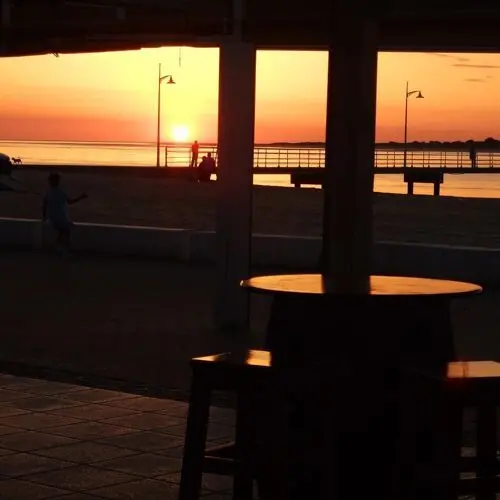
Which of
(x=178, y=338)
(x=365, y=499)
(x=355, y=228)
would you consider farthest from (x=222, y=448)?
(x=178, y=338)

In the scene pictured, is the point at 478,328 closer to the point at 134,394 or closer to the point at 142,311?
the point at 142,311

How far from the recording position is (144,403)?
9133 millimetres

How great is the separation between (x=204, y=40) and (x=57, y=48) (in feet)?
5.20

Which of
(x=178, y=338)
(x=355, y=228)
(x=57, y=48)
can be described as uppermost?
(x=57, y=48)

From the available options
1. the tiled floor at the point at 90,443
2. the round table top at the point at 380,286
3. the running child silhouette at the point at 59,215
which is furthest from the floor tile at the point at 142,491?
the running child silhouette at the point at 59,215

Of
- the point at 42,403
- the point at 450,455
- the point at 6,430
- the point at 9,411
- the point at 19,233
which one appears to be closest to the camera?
the point at 450,455

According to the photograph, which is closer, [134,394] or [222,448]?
[222,448]

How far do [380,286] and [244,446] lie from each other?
0.95 meters

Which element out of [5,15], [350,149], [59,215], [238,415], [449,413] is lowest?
[238,415]

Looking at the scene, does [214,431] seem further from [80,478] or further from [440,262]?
[440,262]

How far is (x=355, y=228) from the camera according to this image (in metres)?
11.3

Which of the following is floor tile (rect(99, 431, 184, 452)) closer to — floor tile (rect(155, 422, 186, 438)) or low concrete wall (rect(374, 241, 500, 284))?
floor tile (rect(155, 422, 186, 438))

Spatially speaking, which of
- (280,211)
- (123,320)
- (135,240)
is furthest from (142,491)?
(280,211)

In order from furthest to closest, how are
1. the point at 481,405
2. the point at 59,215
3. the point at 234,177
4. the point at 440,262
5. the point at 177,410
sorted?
the point at 59,215 < the point at 440,262 < the point at 234,177 < the point at 177,410 < the point at 481,405
